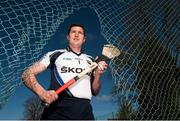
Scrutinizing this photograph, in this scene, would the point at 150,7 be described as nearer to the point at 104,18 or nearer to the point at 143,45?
the point at 143,45

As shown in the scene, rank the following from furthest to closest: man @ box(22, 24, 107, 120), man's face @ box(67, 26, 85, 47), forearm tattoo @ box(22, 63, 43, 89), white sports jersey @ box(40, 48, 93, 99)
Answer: man's face @ box(67, 26, 85, 47) → white sports jersey @ box(40, 48, 93, 99) → man @ box(22, 24, 107, 120) → forearm tattoo @ box(22, 63, 43, 89)

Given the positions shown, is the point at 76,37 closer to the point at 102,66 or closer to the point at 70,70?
the point at 70,70

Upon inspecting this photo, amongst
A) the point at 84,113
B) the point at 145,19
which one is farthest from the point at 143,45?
the point at 84,113

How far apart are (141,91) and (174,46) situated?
85 centimetres

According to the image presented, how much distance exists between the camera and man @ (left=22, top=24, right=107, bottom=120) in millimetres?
4402

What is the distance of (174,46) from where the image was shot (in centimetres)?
598

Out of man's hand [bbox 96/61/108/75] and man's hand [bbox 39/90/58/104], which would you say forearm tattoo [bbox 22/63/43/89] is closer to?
→ man's hand [bbox 39/90/58/104]

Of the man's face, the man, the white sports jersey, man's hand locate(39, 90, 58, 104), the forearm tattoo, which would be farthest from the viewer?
the man's face

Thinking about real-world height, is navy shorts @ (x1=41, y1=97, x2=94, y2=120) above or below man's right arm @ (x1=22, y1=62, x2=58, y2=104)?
below

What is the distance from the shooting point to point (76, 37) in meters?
4.76

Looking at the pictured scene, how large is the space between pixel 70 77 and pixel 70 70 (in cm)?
9

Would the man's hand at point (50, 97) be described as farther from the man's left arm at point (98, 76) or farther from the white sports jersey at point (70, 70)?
the man's left arm at point (98, 76)

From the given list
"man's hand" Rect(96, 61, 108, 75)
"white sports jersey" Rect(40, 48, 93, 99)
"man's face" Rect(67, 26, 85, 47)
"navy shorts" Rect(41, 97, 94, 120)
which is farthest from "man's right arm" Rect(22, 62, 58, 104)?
"man's hand" Rect(96, 61, 108, 75)

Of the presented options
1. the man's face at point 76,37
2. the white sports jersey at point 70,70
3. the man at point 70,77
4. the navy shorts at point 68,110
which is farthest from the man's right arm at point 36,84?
the man's face at point 76,37
